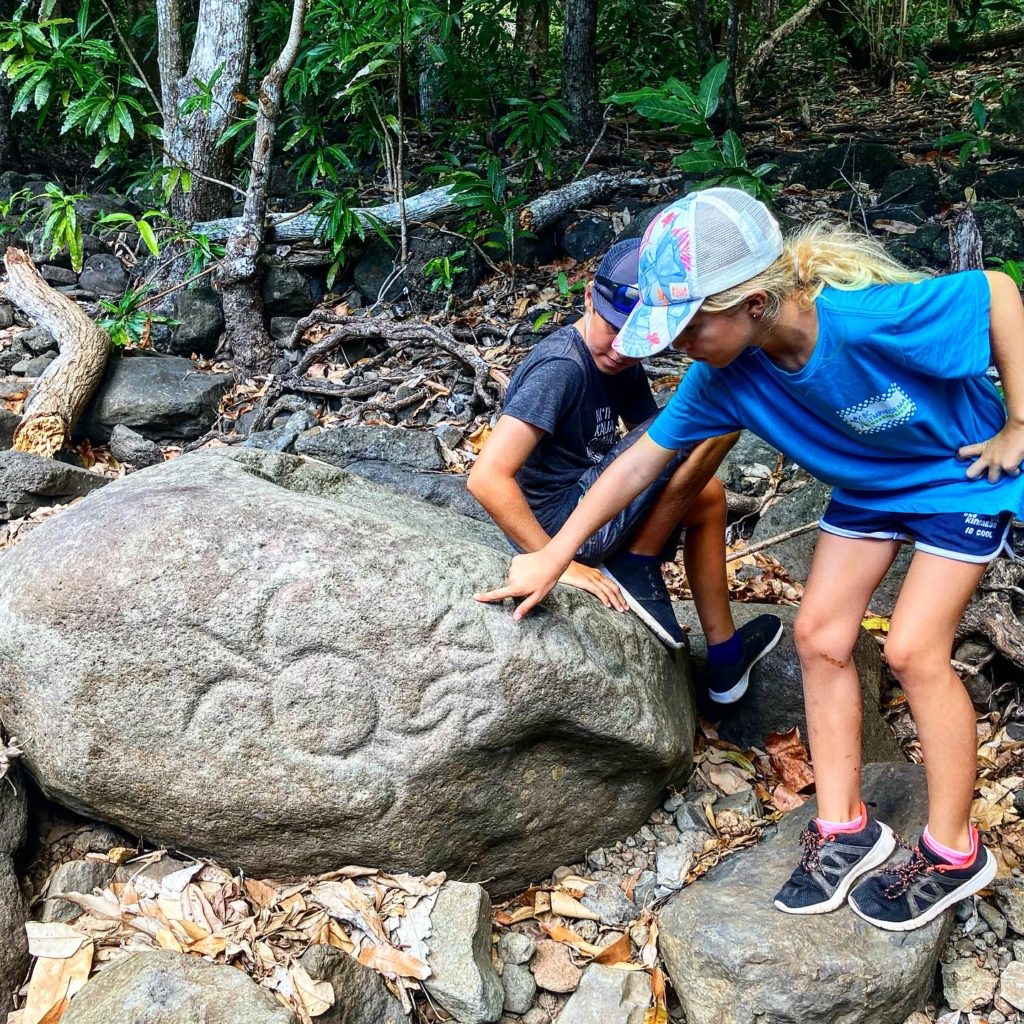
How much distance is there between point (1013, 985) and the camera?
253cm

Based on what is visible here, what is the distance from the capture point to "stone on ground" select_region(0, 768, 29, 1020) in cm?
238

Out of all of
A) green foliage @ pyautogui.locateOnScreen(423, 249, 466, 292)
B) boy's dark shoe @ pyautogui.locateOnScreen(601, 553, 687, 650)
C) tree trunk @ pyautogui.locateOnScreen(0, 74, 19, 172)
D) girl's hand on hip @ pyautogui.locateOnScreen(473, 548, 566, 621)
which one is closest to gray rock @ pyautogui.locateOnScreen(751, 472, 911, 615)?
boy's dark shoe @ pyautogui.locateOnScreen(601, 553, 687, 650)

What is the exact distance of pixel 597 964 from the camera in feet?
8.55

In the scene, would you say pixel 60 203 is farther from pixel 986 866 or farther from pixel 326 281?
pixel 986 866

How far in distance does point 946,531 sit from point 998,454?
0.21 metres

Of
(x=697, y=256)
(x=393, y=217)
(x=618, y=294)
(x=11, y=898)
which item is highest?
(x=697, y=256)

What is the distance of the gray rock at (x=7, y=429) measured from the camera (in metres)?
5.06

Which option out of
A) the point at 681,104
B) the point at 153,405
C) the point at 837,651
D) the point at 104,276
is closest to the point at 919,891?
the point at 837,651

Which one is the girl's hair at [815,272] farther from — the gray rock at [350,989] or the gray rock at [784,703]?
the gray rock at [350,989]

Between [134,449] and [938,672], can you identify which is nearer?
[938,672]

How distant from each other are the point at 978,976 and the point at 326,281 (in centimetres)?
541

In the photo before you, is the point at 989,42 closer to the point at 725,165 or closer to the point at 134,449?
the point at 725,165

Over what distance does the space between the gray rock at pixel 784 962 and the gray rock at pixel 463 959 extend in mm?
454

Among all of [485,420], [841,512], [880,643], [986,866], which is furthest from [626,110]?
[986,866]
